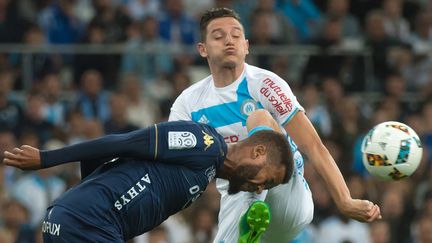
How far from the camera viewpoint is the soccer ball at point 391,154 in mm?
8906

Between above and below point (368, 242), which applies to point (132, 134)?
above

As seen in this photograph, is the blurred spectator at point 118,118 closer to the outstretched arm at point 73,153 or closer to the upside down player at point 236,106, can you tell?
the upside down player at point 236,106

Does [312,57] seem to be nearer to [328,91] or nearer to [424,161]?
[328,91]

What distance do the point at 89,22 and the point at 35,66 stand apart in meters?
1.05

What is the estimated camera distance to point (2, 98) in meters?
13.9

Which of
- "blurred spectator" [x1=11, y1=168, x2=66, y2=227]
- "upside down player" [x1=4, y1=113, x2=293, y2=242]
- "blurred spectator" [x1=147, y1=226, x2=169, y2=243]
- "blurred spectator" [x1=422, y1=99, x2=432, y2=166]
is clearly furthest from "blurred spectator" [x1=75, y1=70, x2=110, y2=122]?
"upside down player" [x1=4, y1=113, x2=293, y2=242]

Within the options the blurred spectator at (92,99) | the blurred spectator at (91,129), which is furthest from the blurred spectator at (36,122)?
the blurred spectator at (92,99)

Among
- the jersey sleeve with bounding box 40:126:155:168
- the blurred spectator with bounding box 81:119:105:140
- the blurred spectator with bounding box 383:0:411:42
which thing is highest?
the jersey sleeve with bounding box 40:126:155:168

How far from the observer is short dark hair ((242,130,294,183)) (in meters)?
7.31

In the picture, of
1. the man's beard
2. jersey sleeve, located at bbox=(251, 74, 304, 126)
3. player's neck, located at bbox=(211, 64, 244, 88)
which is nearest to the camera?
the man's beard

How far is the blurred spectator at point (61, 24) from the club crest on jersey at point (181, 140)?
27.4 feet

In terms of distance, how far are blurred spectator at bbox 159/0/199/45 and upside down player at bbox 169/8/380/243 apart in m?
6.55

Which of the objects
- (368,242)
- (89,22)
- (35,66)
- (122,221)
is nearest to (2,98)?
(35,66)

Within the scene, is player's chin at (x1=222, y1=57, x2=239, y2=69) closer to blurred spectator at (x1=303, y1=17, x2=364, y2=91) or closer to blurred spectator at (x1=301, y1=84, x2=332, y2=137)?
blurred spectator at (x1=301, y1=84, x2=332, y2=137)
